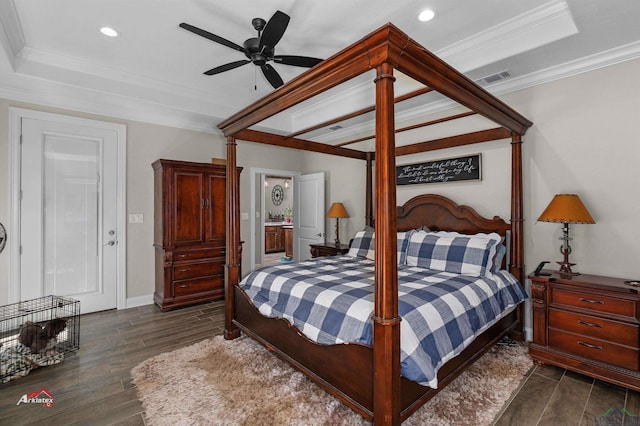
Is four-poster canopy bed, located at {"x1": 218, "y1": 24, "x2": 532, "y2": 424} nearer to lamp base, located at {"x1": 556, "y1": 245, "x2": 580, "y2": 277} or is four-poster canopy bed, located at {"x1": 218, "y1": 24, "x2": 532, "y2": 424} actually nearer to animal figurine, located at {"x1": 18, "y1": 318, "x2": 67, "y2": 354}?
lamp base, located at {"x1": 556, "y1": 245, "x2": 580, "y2": 277}

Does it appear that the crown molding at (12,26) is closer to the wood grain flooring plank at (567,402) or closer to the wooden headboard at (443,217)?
the wooden headboard at (443,217)

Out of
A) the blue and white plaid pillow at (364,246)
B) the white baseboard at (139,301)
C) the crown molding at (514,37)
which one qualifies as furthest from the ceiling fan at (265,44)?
the white baseboard at (139,301)

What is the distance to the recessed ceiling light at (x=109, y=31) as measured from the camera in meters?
2.72

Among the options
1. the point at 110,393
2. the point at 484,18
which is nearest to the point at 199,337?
the point at 110,393

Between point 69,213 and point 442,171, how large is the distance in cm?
439

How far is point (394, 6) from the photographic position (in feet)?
7.84

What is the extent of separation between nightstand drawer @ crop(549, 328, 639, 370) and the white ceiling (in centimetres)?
224

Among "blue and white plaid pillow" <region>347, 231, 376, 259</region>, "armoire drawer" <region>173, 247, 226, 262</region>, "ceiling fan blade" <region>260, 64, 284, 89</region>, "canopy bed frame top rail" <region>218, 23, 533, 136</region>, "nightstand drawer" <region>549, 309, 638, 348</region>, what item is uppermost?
"ceiling fan blade" <region>260, 64, 284, 89</region>

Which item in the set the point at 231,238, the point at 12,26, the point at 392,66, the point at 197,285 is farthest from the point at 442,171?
the point at 12,26

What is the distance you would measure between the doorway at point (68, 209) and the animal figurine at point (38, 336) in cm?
118

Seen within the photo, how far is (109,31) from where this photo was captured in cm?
275

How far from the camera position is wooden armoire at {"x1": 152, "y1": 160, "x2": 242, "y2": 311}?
153 inches

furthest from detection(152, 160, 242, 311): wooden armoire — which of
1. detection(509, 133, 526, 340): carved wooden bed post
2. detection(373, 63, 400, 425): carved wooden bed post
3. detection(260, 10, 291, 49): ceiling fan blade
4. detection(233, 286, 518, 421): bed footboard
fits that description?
detection(509, 133, 526, 340): carved wooden bed post

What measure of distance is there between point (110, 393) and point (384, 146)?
96.1 inches
